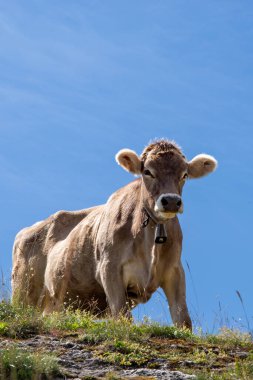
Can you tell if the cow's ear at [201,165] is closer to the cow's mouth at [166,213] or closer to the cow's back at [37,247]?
the cow's mouth at [166,213]

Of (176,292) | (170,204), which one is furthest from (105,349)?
(176,292)

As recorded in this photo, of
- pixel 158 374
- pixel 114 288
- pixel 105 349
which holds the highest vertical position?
pixel 114 288

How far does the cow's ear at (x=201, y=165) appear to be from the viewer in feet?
51.2

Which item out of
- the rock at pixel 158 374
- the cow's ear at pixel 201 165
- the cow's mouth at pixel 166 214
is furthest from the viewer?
the cow's ear at pixel 201 165

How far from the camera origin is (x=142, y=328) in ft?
36.4

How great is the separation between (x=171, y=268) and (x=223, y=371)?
213 inches

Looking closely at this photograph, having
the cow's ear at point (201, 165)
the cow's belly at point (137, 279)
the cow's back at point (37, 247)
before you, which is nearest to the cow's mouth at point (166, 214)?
the cow's belly at point (137, 279)

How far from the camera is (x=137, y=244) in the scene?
14.9 metres

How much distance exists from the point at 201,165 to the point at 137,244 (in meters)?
1.95

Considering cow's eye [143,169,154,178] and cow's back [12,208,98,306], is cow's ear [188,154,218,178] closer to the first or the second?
cow's eye [143,169,154,178]

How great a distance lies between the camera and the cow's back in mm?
18797

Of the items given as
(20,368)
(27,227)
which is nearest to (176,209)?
(20,368)

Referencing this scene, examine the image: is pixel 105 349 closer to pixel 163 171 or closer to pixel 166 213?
pixel 166 213

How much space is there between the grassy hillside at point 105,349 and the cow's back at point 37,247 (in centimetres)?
698
